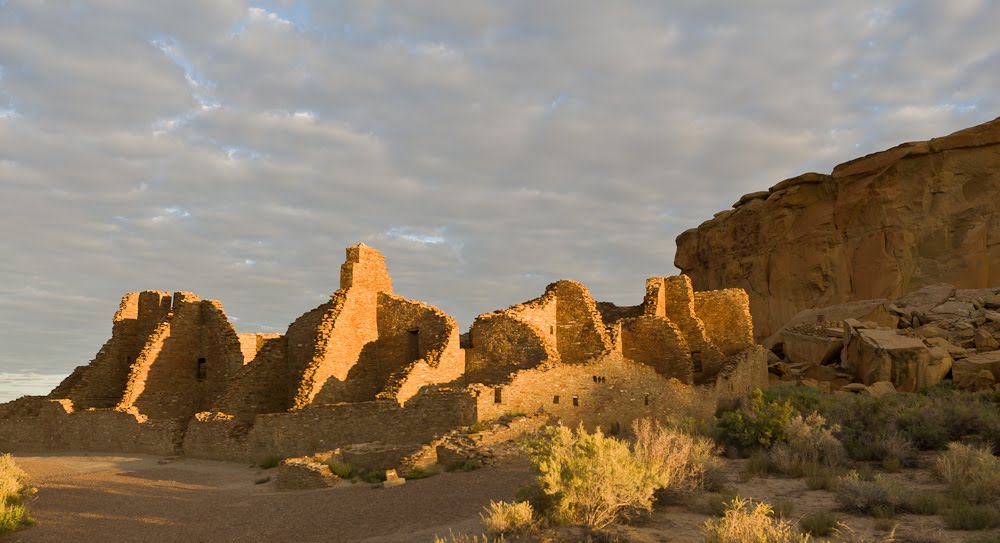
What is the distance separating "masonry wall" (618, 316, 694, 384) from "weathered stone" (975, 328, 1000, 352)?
13584 mm

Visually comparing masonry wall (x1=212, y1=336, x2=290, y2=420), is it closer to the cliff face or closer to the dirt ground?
the dirt ground

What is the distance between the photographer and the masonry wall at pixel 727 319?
80.7 ft

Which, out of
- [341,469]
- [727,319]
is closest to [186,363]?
[341,469]

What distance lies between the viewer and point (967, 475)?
9375mm

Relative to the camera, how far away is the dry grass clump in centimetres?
1026

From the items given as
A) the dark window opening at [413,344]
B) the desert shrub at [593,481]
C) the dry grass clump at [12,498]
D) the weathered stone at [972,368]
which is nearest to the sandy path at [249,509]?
the dry grass clump at [12,498]

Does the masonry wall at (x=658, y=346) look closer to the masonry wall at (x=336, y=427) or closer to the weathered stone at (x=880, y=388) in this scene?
the weathered stone at (x=880, y=388)

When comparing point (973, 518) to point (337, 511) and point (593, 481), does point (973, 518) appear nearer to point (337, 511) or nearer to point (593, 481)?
point (593, 481)

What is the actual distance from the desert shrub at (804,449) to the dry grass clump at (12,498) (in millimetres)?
12366

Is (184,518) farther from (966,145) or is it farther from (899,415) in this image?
(966,145)

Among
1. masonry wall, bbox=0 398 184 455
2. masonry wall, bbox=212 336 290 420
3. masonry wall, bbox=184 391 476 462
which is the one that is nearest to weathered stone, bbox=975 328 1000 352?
masonry wall, bbox=184 391 476 462

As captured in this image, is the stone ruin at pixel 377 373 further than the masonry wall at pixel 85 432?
No

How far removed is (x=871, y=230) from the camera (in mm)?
37406

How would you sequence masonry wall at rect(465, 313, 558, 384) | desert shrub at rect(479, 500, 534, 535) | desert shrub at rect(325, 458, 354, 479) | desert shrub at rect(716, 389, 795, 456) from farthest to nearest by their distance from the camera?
masonry wall at rect(465, 313, 558, 384) < desert shrub at rect(325, 458, 354, 479) < desert shrub at rect(716, 389, 795, 456) < desert shrub at rect(479, 500, 534, 535)
